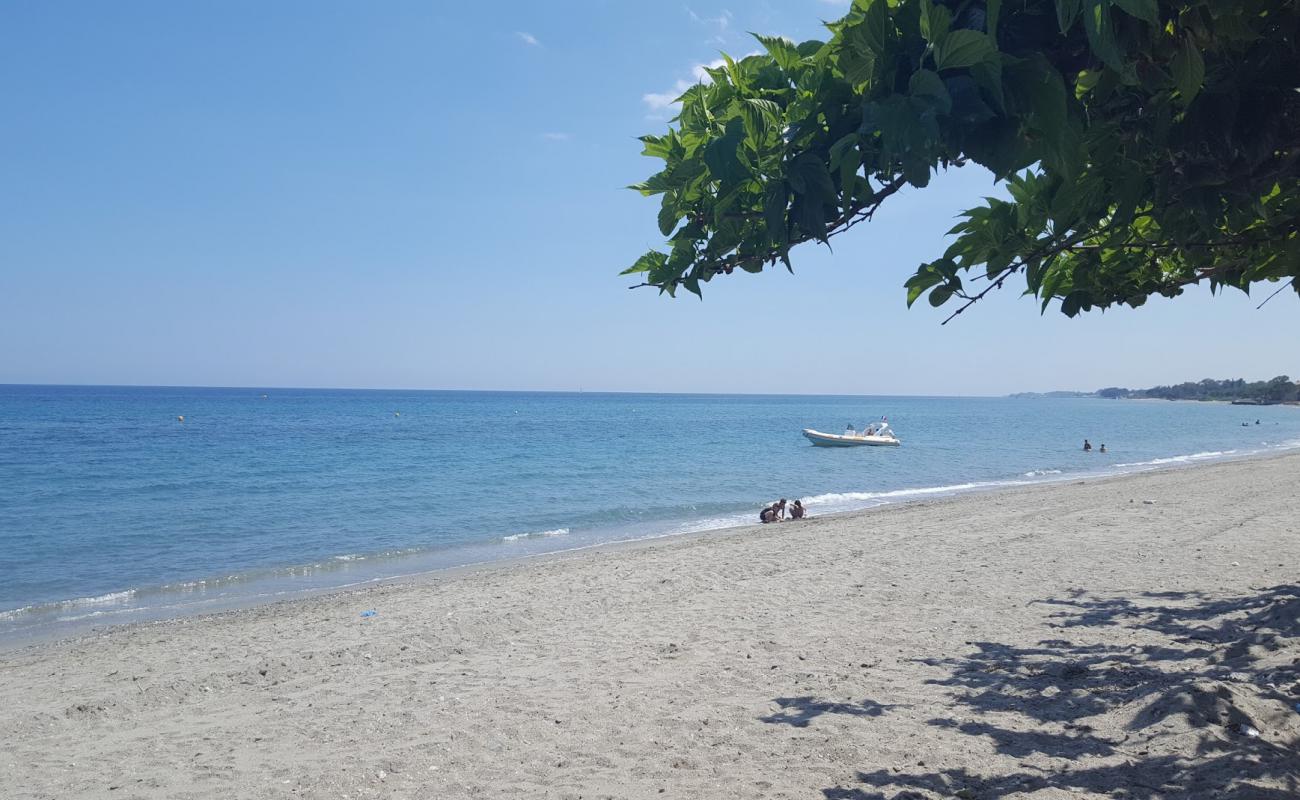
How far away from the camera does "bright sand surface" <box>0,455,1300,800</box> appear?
13.9ft

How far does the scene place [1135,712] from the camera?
451 cm

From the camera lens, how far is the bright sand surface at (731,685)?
4.25 meters

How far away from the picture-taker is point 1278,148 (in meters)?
2.22

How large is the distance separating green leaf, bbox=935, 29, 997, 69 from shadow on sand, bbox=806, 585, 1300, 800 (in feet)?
11.3

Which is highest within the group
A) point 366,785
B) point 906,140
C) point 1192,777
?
point 906,140

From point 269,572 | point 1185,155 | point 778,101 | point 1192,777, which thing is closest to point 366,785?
point 1192,777

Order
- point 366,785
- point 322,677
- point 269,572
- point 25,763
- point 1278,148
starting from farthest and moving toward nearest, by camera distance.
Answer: point 269,572, point 322,677, point 25,763, point 366,785, point 1278,148

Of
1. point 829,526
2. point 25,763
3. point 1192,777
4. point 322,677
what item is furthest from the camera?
point 829,526

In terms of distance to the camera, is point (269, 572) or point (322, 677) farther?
point (269, 572)

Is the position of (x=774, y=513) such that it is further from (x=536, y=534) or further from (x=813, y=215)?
(x=813, y=215)

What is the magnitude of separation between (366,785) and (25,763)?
327 centimetres

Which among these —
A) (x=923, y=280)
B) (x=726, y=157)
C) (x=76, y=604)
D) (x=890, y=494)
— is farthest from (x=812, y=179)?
(x=890, y=494)

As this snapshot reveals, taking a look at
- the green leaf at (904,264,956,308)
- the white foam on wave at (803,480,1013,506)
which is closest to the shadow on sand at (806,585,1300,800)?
the green leaf at (904,264,956,308)

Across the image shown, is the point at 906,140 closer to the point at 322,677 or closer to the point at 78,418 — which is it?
the point at 322,677
